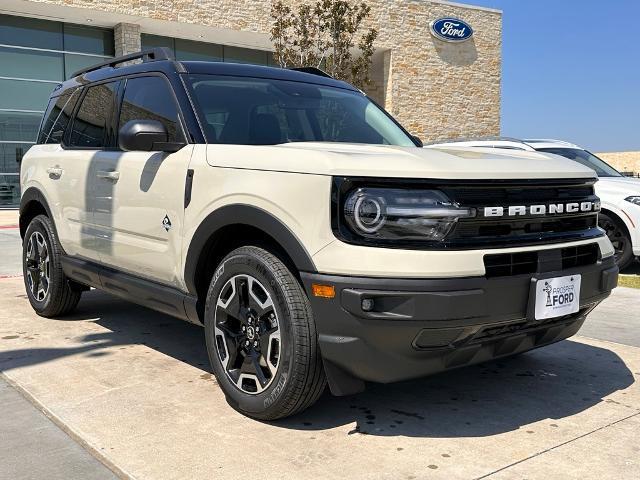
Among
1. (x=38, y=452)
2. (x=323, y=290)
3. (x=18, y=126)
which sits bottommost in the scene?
(x=38, y=452)

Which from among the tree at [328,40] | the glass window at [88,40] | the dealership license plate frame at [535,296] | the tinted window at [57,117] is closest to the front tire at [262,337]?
the dealership license plate frame at [535,296]

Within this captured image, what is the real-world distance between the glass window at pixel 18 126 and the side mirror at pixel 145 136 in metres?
20.1

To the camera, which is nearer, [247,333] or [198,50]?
[247,333]

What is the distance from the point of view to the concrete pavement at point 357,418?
2.79 metres

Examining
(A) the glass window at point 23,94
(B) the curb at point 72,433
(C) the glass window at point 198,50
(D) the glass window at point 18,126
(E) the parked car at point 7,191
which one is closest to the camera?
(B) the curb at point 72,433

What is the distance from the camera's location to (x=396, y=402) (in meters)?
3.55

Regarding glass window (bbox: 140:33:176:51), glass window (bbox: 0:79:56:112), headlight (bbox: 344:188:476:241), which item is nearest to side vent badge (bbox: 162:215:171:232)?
headlight (bbox: 344:188:476:241)

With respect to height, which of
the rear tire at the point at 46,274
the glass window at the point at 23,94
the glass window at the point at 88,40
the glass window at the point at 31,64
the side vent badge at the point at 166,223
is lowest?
the rear tire at the point at 46,274

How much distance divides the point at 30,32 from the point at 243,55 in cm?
785

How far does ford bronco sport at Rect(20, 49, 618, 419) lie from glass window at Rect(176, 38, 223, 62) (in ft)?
70.6

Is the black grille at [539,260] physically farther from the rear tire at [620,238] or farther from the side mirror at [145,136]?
the rear tire at [620,238]

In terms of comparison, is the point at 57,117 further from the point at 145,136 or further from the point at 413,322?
the point at 413,322

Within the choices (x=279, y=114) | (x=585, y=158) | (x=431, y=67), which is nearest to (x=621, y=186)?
(x=585, y=158)

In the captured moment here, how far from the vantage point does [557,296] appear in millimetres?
3078
